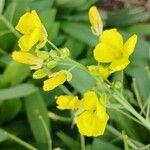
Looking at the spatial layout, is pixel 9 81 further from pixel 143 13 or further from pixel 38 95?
pixel 143 13

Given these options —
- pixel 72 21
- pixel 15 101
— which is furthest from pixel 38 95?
pixel 72 21

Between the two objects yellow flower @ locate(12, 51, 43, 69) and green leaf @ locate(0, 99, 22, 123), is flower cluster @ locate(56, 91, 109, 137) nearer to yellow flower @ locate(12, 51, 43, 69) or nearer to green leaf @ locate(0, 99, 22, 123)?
yellow flower @ locate(12, 51, 43, 69)

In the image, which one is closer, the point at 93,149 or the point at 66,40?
the point at 93,149

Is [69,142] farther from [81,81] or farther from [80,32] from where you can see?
[80,32]

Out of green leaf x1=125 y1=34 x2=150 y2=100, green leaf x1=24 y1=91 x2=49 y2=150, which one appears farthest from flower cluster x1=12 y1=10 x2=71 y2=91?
green leaf x1=125 y1=34 x2=150 y2=100

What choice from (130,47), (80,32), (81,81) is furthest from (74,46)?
(130,47)

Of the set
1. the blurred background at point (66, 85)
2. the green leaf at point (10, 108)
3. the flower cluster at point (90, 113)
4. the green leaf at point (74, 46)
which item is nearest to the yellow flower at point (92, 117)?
the flower cluster at point (90, 113)
